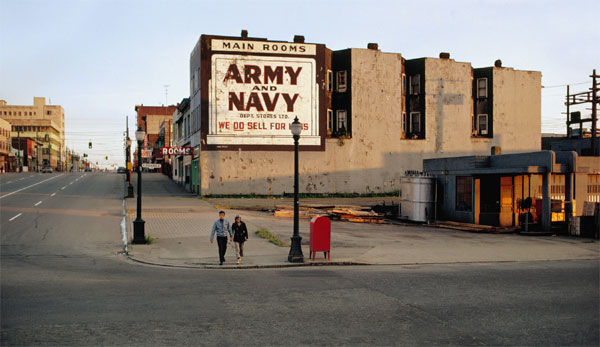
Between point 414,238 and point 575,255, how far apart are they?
6723 millimetres

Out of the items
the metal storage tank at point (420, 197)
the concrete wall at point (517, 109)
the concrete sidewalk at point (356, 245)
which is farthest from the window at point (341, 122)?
the concrete sidewalk at point (356, 245)

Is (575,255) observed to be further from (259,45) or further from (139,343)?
(259,45)

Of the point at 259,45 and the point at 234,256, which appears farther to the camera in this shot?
the point at 259,45

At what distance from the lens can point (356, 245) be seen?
20.1 meters

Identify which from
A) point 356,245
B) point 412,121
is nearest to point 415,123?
point 412,121

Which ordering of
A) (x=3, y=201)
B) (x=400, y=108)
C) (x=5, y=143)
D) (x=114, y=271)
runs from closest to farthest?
(x=114, y=271) → (x=3, y=201) → (x=400, y=108) → (x=5, y=143)

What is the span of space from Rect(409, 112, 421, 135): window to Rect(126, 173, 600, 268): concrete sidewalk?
21.0 meters

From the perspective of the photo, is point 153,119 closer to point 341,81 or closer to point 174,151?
point 174,151

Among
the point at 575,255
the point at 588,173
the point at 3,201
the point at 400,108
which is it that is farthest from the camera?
the point at 400,108

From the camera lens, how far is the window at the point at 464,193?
94.5ft

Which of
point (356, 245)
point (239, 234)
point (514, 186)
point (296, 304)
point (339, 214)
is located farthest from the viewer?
point (339, 214)

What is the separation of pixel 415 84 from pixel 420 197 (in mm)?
20408

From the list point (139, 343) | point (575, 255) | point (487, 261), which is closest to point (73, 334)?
point (139, 343)

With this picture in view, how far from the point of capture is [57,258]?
1634 cm
